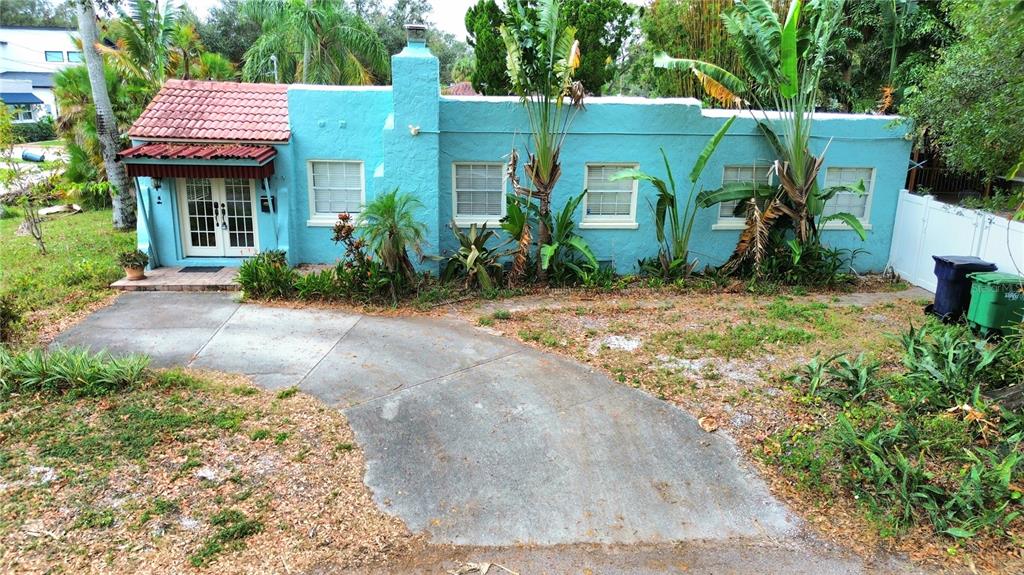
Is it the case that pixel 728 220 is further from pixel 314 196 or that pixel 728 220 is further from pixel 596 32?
pixel 314 196

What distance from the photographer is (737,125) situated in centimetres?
1272

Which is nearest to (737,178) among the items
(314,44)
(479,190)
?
(479,190)

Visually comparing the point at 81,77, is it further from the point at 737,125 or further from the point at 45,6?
the point at 45,6

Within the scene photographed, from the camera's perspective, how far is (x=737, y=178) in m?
13.2

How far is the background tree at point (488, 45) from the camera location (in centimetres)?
1778

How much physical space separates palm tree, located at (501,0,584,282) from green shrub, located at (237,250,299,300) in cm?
386

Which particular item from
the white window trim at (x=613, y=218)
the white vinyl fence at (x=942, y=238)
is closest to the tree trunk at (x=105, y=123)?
the white window trim at (x=613, y=218)

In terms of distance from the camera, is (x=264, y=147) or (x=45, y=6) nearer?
(x=264, y=147)

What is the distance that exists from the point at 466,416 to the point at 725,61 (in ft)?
55.2

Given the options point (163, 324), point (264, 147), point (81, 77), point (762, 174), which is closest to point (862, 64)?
point (762, 174)

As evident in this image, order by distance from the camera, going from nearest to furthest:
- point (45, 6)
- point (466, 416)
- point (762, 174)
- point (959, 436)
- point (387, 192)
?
1. point (959, 436)
2. point (466, 416)
3. point (387, 192)
4. point (762, 174)
5. point (45, 6)

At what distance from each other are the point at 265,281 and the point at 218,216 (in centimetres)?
280

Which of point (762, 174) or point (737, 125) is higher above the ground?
point (737, 125)

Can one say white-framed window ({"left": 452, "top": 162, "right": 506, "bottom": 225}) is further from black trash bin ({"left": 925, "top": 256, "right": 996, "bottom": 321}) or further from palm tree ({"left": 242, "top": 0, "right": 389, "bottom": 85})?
palm tree ({"left": 242, "top": 0, "right": 389, "bottom": 85})
